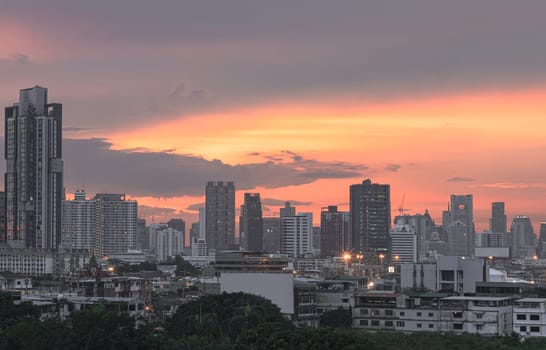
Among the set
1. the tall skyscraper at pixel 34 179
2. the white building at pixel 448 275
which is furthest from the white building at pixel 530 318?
the tall skyscraper at pixel 34 179

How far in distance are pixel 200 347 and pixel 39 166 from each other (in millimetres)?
127835

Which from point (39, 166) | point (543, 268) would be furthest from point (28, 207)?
point (543, 268)

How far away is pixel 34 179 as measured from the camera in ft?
553

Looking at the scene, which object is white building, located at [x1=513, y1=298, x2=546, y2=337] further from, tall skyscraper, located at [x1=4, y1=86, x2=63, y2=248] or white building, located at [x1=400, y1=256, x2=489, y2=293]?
tall skyscraper, located at [x1=4, y1=86, x2=63, y2=248]

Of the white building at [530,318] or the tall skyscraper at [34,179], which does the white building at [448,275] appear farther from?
the tall skyscraper at [34,179]

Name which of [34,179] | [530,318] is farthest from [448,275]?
[34,179]

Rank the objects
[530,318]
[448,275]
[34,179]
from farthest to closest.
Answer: [34,179], [448,275], [530,318]

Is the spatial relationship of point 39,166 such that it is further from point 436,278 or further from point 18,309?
point 18,309

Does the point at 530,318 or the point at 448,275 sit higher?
the point at 448,275

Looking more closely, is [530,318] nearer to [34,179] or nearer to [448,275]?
[448,275]

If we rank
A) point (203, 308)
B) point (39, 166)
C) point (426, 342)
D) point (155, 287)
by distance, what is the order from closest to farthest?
point (426, 342) < point (203, 308) < point (155, 287) < point (39, 166)

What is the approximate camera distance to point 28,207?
556 ft

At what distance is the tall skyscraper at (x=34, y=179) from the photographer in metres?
169

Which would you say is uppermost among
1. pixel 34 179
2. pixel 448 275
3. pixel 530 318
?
pixel 34 179
